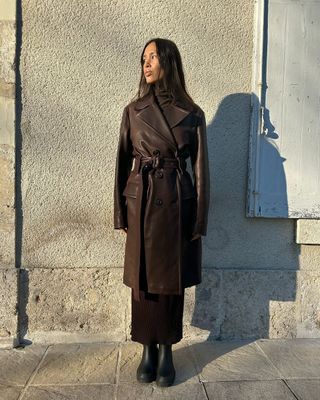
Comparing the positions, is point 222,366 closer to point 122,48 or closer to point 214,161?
point 214,161

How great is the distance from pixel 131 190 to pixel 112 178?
0.67 meters

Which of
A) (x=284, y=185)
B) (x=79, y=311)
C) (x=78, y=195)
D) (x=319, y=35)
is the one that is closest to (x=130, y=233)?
(x=78, y=195)

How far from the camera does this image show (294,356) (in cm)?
317

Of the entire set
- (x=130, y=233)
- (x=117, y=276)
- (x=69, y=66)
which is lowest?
(x=117, y=276)

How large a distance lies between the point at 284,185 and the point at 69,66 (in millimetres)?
1872

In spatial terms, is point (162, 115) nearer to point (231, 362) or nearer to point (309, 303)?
point (231, 362)

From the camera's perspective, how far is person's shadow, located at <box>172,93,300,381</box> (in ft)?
11.1

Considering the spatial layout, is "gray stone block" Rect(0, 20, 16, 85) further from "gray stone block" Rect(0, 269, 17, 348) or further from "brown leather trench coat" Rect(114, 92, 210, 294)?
"gray stone block" Rect(0, 269, 17, 348)

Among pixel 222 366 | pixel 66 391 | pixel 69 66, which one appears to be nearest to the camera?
pixel 66 391

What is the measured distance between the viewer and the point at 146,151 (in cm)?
271

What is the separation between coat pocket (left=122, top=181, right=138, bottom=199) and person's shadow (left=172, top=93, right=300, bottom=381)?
0.87 meters

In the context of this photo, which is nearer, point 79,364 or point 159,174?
point 159,174

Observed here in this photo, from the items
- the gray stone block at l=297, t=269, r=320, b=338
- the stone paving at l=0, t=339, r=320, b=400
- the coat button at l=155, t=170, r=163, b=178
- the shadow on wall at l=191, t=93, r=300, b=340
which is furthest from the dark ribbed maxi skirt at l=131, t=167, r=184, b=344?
the gray stone block at l=297, t=269, r=320, b=338

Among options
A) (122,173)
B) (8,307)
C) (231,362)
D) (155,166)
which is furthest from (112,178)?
(231,362)
